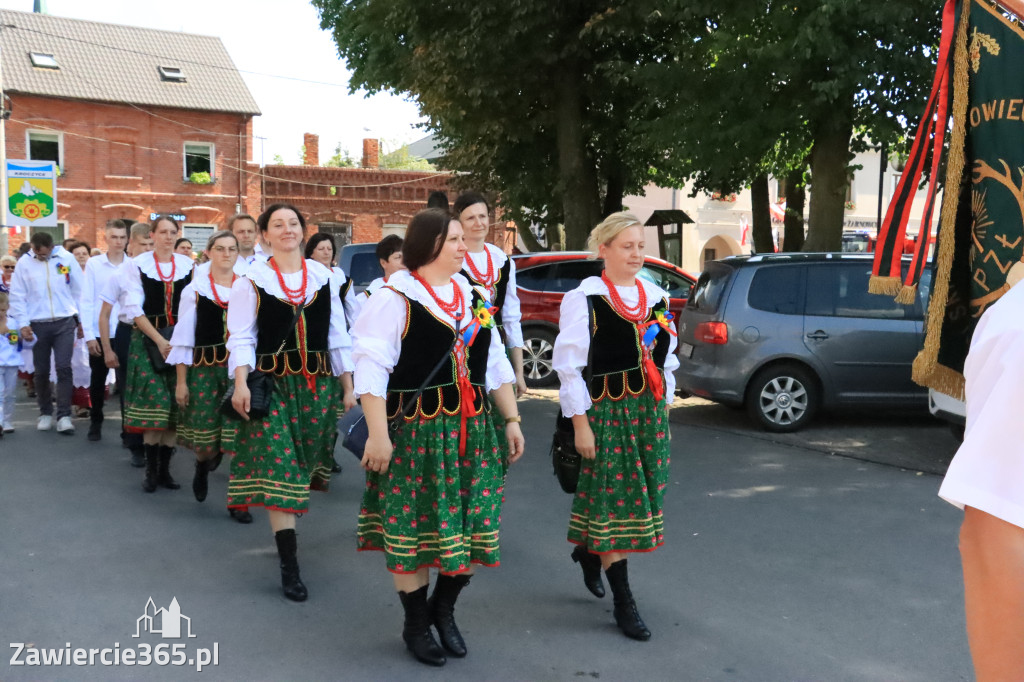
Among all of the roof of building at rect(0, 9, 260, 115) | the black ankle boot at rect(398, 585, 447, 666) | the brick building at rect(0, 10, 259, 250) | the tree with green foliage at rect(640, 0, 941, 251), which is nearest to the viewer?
the black ankle boot at rect(398, 585, 447, 666)

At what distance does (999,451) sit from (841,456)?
770cm

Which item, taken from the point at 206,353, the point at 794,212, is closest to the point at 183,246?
the point at 206,353

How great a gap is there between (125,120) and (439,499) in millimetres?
38902

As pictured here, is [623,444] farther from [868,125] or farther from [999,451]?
[868,125]

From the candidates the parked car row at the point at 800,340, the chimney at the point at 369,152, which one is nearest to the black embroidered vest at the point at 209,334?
the parked car row at the point at 800,340

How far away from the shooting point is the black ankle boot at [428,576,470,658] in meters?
4.26

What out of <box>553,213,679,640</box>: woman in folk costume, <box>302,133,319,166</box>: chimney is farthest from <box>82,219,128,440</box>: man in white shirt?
<box>302,133,319,166</box>: chimney

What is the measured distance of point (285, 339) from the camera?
17.0 feet

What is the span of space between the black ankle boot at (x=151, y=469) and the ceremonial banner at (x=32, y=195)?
1348 cm

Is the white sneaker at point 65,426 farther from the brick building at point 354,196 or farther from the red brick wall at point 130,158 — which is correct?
the brick building at point 354,196

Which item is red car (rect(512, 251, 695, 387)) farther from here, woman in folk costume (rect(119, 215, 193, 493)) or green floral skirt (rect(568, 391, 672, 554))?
green floral skirt (rect(568, 391, 672, 554))

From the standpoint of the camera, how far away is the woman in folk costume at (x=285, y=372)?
5.02 meters

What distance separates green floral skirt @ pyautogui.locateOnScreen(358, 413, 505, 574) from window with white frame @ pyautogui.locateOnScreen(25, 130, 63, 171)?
37.8m

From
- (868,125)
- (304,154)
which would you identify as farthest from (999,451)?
(304,154)
